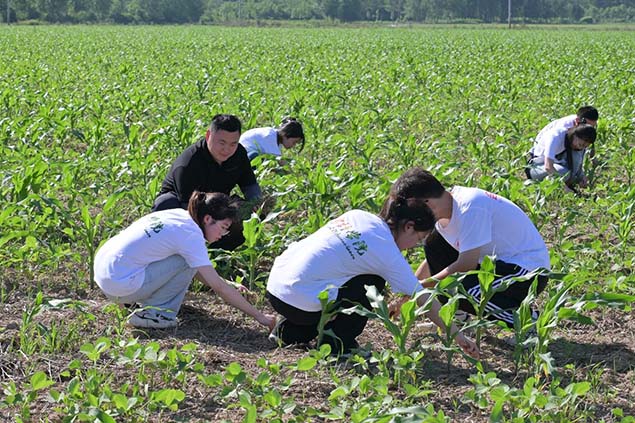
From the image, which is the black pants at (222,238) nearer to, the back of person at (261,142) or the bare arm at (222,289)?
the bare arm at (222,289)

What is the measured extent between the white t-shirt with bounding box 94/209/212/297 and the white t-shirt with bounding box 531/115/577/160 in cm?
442

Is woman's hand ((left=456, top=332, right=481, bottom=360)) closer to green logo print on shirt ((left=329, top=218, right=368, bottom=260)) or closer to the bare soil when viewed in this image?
the bare soil

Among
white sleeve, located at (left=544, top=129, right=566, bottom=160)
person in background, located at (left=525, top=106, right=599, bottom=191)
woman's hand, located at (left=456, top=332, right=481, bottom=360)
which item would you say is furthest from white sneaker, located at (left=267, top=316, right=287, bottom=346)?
white sleeve, located at (left=544, top=129, right=566, bottom=160)

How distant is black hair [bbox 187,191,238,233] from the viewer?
5.04 meters

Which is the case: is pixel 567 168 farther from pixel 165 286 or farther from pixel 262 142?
pixel 165 286

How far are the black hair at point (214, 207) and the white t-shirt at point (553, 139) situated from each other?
4.25 m

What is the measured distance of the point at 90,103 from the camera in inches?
511

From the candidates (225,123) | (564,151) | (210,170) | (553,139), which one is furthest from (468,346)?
(564,151)

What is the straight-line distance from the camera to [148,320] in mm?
5074

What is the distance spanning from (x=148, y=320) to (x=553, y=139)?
4.69m

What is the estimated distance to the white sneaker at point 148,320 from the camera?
5.07 m

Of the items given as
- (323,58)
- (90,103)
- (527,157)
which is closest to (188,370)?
(527,157)

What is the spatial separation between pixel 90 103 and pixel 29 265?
7161mm

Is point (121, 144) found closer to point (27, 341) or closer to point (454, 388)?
point (27, 341)
